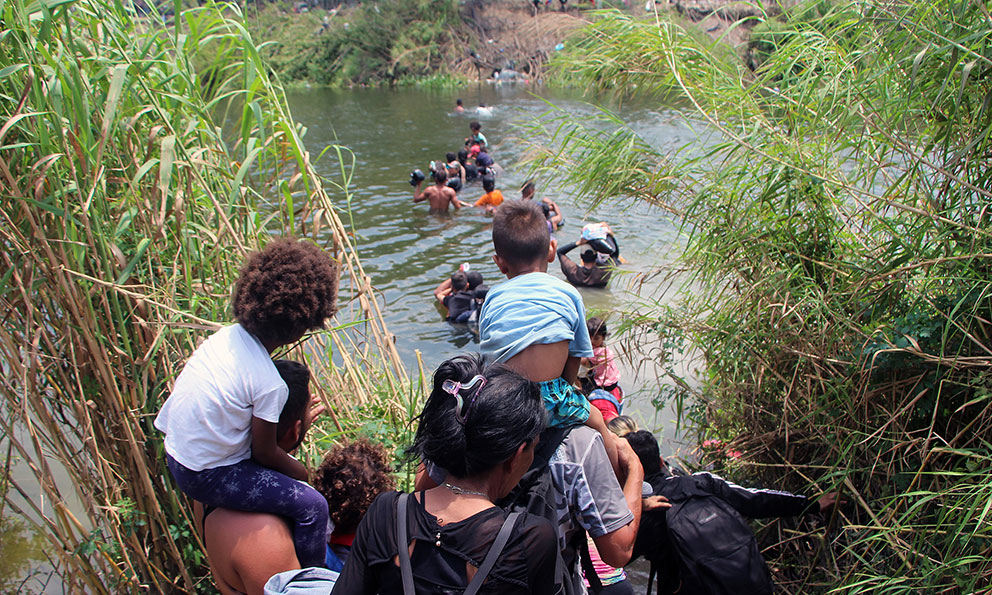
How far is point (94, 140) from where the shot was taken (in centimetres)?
286

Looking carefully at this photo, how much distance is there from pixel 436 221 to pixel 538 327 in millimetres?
9694

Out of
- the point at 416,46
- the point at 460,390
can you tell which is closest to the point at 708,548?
the point at 460,390

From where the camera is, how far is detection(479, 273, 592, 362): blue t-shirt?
7.63 feet

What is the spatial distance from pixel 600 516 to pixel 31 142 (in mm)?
2382

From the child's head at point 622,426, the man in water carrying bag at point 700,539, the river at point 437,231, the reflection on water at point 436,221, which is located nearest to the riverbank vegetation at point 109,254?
the river at point 437,231

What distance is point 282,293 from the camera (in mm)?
2299

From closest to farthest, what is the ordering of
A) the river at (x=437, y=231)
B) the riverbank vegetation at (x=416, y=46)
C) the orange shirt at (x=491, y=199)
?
the river at (x=437, y=231) → the orange shirt at (x=491, y=199) → the riverbank vegetation at (x=416, y=46)

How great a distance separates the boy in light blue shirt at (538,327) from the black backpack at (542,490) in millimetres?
57

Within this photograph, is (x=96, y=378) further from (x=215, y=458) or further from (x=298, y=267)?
(x=298, y=267)

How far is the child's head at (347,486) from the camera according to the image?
8.79 ft

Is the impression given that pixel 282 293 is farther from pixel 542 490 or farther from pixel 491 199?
pixel 491 199

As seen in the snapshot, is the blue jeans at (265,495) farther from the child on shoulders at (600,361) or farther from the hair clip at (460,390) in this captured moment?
the child on shoulders at (600,361)

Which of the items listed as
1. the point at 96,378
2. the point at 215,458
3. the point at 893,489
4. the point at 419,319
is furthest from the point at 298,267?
the point at 419,319

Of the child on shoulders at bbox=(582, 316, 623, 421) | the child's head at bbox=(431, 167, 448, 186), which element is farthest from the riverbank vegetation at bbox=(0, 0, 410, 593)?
the child's head at bbox=(431, 167, 448, 186)
